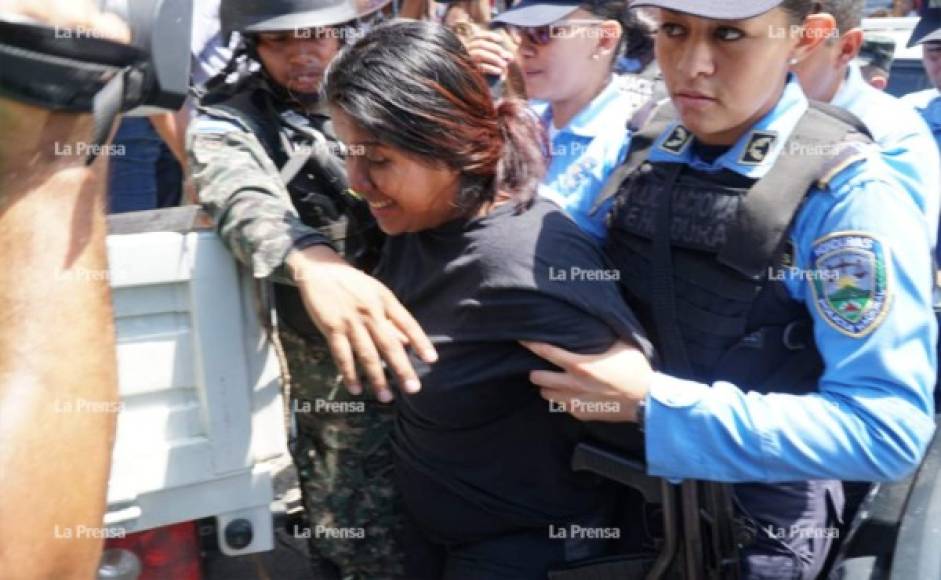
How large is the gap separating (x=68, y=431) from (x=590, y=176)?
145 cm

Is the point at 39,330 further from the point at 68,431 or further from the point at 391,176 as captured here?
the point at 391,176

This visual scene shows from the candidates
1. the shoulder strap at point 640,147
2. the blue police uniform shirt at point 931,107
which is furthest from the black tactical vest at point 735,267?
the blue police uniform shirt at point 931,107

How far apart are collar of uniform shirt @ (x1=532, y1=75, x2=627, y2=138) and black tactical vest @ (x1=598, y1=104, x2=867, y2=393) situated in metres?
0.85

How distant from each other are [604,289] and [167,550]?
37.0 inches

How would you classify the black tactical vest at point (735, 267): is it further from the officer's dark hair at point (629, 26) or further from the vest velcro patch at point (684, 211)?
the officer's dark hair at point (629, 26)

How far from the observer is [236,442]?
188cm

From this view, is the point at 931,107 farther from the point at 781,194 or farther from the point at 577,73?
the point at 781,194

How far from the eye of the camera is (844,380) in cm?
155

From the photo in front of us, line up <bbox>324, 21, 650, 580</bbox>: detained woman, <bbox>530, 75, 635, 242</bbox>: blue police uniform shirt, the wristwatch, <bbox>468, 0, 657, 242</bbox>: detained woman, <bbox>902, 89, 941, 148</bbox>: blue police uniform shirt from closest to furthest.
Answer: the wristwatch, <bbox>324, 21, 650, 580</bbox>: detained woman, <bbox>530, 75, 635, 242</bbox>: blue police uniform shirt, <bbox>468, 0, 657, 242</bbox>: detained woman, <bbox>902, 89, 941, 148</bbox>: blue police uniform shirt

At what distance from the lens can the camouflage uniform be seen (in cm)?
208

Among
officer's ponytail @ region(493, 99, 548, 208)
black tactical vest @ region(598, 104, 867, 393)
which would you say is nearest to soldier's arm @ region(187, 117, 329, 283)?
officer's ponytail @ region(493, 99, 548, 208)

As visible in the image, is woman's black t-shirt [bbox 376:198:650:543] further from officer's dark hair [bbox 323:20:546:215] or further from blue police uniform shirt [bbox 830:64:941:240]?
blue police uniform shirt [bbox 830:64:941:240]

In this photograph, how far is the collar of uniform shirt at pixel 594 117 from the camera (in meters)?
2.65

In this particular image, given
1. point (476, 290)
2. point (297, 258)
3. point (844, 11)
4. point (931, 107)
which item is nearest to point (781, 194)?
point (476, 290)
